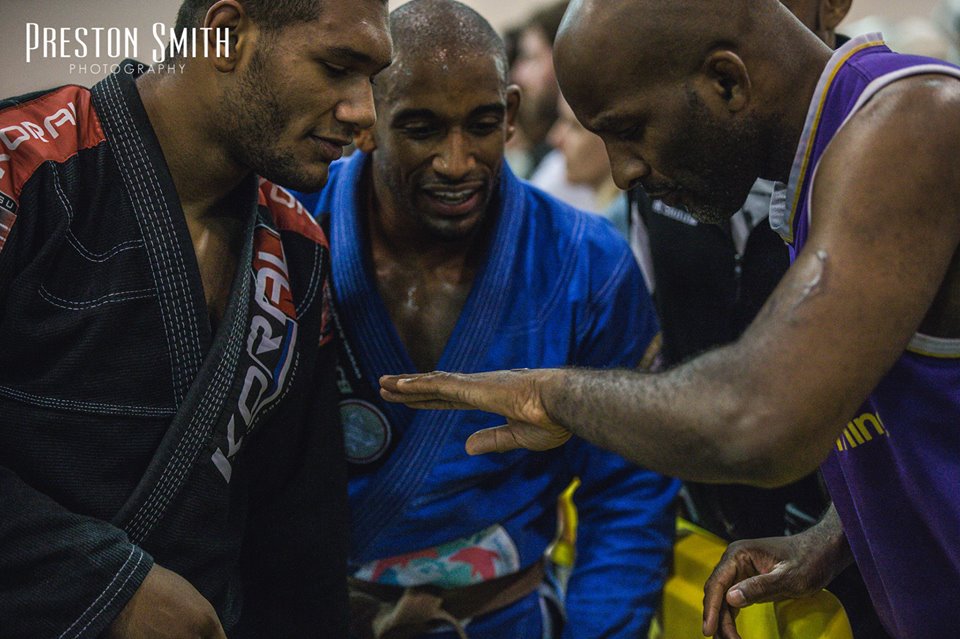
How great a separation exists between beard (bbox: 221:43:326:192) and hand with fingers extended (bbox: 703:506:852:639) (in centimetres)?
76

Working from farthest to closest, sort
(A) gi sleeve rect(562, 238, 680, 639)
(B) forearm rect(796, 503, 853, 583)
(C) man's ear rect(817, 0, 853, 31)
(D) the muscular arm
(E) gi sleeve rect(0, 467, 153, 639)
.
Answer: (C) man's ear rect(817, 0, 853, 31)
(A) gi sleeve rect(562, 238, 680, 639)
(B) forearm rect(796, 503, 853, 583)
(E) gi sleeve rect(0, 467, 153, 639)
(D) the muscular arm

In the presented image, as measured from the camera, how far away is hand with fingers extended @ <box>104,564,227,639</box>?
3.37 ft

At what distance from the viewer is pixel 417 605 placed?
1478 mm

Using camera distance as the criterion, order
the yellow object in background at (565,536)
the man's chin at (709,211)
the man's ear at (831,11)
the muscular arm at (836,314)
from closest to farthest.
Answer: the muscular arm at (836,314) → the man's chin at (709,211) → the man's ear at (831,11) → the yellow object in background at (565,536)

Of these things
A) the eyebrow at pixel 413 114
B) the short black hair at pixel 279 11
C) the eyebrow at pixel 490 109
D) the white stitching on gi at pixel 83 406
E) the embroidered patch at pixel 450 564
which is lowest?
the embroidered patch at pixel 450 564

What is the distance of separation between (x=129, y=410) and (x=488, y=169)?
2.22 ft

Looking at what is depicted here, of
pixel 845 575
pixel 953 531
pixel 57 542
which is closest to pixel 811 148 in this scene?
pixel 953 531

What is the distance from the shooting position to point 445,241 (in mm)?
1560

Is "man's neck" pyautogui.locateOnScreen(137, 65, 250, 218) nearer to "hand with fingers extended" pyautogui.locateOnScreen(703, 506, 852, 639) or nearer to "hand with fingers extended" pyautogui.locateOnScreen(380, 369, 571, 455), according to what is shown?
"hand with fingers extended" pyautogui.locateOnScreen(380, 369, 571, 455)

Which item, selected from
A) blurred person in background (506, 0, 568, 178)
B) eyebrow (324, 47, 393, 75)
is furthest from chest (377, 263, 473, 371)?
blurred person in background (506, 0, 568, 178)

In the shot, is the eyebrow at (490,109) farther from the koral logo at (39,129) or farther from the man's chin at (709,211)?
the koral logo at (39,129)

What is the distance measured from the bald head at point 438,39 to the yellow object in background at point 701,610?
79cm

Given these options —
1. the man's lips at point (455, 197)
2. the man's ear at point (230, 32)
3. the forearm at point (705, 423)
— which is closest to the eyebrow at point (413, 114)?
the man's lips at point (455, 197)

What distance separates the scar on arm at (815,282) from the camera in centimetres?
81
